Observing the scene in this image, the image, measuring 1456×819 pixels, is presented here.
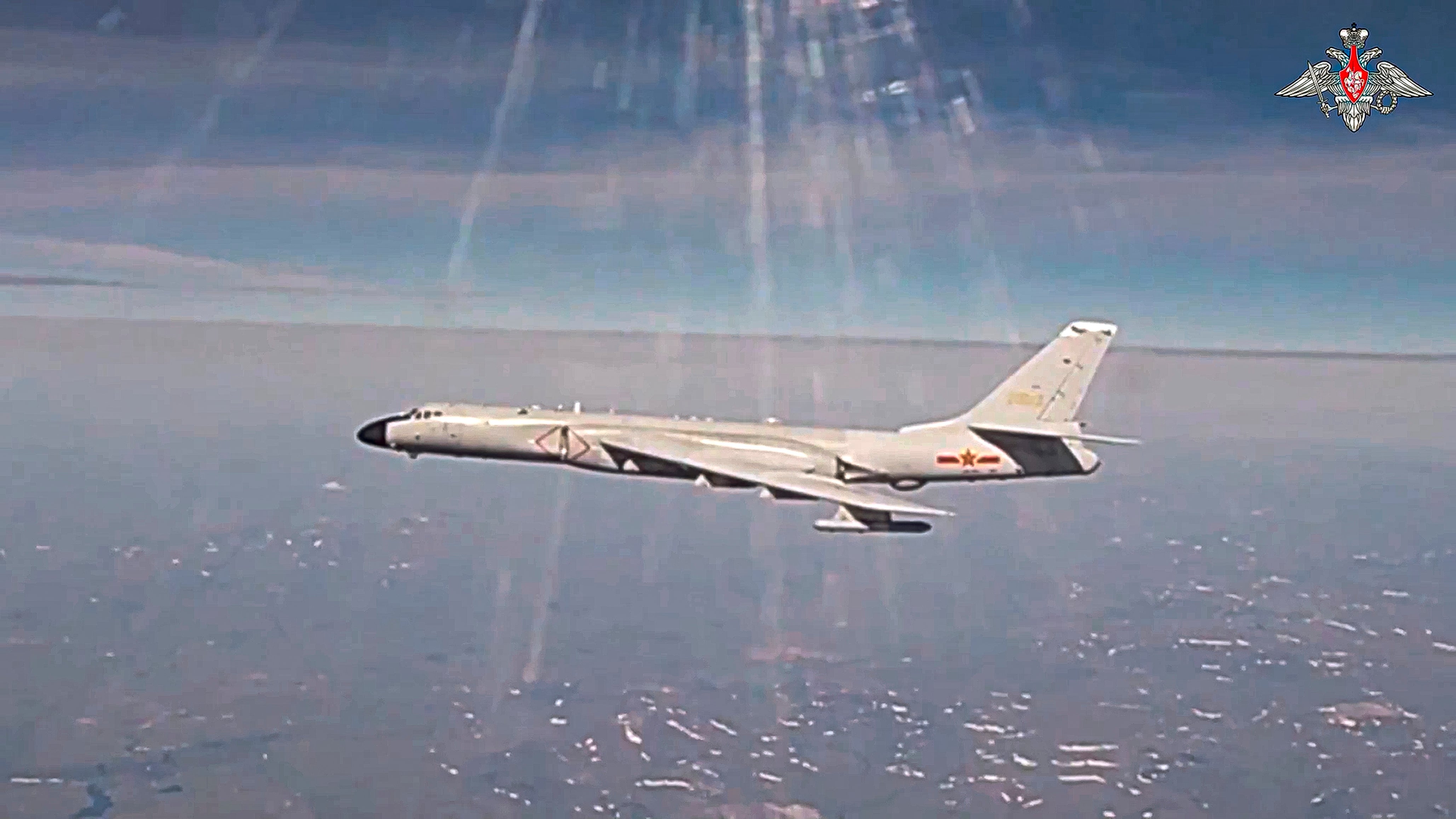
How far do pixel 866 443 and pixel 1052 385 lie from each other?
3974mm

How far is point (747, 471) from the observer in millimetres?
19938

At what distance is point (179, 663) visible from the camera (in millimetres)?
55656

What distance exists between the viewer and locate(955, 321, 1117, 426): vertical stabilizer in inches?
836

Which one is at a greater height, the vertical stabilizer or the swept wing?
the vertical stabilizer

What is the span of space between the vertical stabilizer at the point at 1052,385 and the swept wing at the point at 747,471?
3.26 m

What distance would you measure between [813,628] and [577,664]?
14.7 meters

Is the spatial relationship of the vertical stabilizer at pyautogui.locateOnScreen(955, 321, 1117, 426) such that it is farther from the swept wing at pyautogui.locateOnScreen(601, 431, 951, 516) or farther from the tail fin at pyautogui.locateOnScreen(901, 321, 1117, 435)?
the swept wing at pyautogui.locateOnScreen(601, 431, 951, 516)

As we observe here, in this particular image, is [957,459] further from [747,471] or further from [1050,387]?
[747,471]

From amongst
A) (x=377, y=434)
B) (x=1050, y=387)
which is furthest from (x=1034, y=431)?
(x=377, y=434)

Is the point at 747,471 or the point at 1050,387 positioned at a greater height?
the point at 1050,387

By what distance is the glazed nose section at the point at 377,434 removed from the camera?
23.7 metres

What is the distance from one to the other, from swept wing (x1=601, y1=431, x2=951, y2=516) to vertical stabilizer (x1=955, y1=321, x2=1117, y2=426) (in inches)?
128

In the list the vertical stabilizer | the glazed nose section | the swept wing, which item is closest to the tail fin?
the vertical stabilizer

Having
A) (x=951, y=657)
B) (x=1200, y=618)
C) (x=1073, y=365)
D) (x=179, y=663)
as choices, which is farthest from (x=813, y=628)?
(x=1073, y=365)
